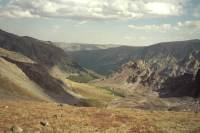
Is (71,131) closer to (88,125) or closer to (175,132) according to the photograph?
(88,125)

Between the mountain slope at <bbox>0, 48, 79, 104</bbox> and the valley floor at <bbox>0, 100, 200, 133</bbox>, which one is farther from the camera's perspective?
the mountain slope at <bbox>0, 48, 79, 104</bbox>

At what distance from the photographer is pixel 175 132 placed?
135 feet

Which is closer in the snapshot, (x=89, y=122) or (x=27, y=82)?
(x=89, y=122)

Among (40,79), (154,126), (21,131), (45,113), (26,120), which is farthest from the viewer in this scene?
(40,79)

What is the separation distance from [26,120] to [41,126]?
3570 millimetres

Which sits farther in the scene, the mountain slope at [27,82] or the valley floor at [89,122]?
the mountain slope at [27,82]

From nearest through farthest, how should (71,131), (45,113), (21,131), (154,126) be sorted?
1. (21,131)
2. (71,131)
3. (154,126)
4. (45,113)

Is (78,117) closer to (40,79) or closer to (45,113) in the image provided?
(45,113)

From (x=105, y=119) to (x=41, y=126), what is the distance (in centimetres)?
1084

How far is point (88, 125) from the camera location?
40.8 metres

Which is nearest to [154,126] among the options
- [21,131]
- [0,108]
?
[21,131]

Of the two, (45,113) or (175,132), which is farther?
(45,113)

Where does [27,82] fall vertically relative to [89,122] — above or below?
below

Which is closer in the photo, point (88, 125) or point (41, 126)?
point (41, 126)
